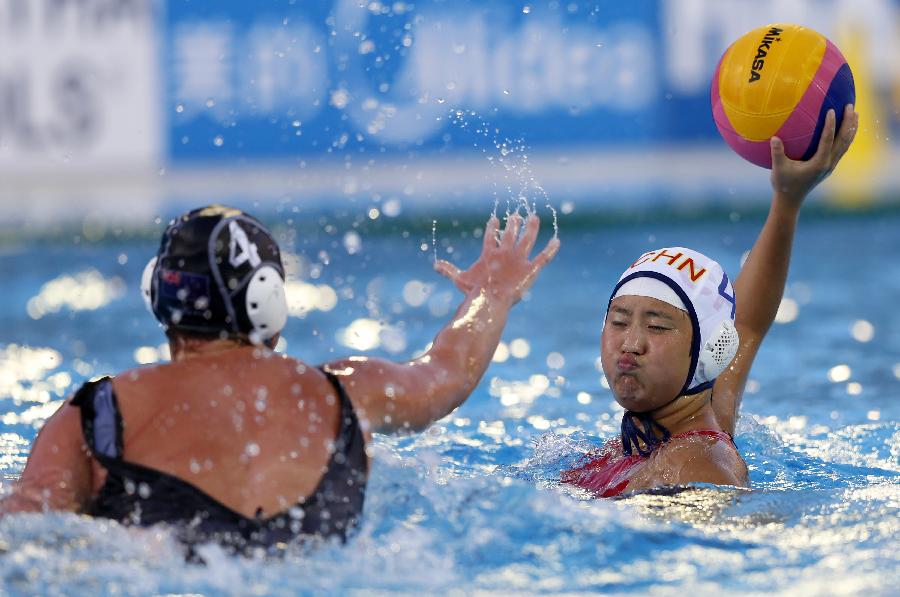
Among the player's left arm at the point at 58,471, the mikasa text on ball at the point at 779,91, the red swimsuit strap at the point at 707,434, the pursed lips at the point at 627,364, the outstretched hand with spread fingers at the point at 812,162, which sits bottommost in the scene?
the red swimsuit strap at the point at 707,434

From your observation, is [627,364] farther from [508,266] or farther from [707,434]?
[508,266]

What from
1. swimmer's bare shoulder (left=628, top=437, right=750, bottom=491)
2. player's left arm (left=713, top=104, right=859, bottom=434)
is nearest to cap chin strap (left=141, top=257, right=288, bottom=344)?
swimmer's bare shoulder (left=628, top=437, right=750, bottom=491)

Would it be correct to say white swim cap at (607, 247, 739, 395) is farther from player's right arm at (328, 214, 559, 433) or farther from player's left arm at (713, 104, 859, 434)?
player's right arm at (328, 214, 559, 433)

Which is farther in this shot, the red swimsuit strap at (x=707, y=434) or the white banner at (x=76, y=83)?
the white banner at (x=76, y=83)

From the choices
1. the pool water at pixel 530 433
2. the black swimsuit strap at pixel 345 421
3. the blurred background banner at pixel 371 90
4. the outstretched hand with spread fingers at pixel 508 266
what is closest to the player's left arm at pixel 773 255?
the pool water at pixel 530 433

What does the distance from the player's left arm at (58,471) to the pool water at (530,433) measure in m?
0.04

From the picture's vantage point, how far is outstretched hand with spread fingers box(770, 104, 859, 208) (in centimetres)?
344

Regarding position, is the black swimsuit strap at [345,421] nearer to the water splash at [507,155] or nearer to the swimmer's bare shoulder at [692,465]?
the swimmer's bare shoulder at [692,465]

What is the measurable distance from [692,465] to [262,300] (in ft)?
4.09

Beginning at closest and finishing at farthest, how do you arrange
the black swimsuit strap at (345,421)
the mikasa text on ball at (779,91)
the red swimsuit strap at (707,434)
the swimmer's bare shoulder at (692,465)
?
the black swimsuit strap at (345,421) → the swimmer's bare shoulder at (692,465) → the red swimsuit strap at (707,434) → the mikasa text on ball at (779,91)

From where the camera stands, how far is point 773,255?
3619 millimetres

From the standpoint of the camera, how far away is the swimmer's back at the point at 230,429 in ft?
8.11

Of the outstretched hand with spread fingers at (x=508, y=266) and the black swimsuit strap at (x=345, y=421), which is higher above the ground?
the outstretched hand with spread fingers at (x=508, y=266)

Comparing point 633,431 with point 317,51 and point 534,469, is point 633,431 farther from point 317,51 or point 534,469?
point 317,51
